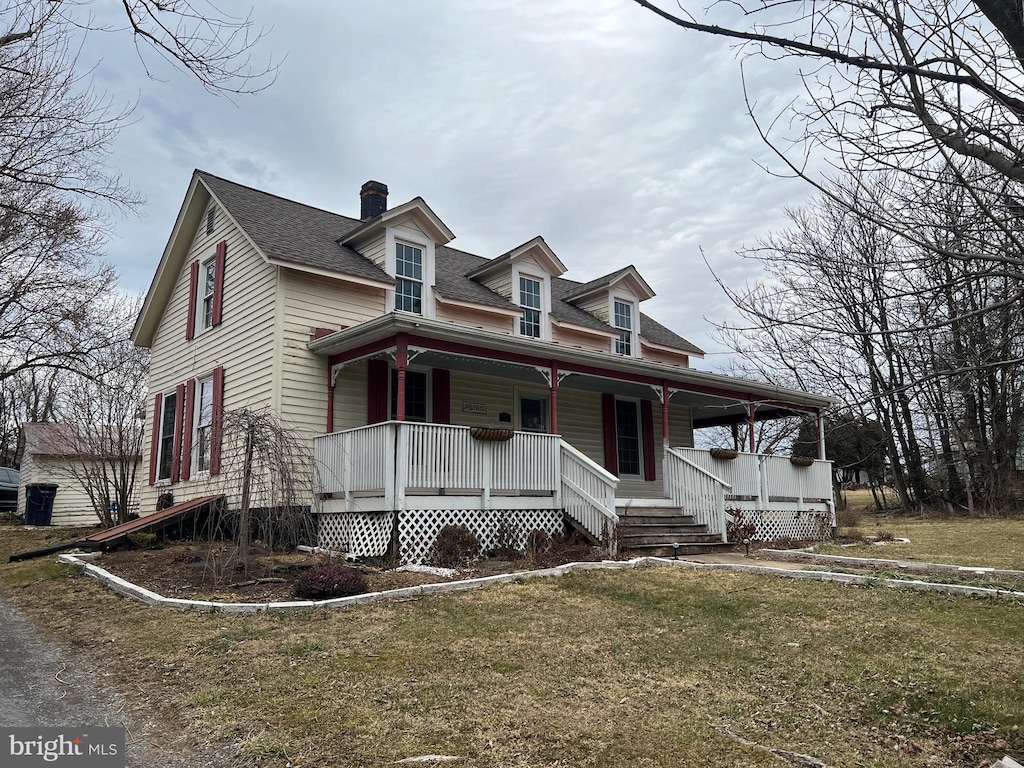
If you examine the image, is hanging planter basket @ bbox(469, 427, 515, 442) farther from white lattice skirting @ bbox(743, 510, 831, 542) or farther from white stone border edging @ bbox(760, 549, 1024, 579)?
white lattice skirting @ bbox(743, 510, 831, 542)

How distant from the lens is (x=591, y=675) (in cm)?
573

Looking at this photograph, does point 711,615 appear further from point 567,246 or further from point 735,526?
point 567,246

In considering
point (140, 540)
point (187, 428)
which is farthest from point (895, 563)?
point (187, 428)

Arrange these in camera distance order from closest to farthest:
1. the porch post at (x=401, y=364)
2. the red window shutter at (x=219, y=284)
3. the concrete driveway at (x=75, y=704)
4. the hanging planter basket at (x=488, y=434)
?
the concrete driveway at (x=75, y=704)
the porch post at (x=401, y=364)
the hanging planter basket at (x=488, y=434)
the red window shutter at (x=219, y=284)

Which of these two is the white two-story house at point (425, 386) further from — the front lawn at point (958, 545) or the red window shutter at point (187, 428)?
the front lawn at point (958, 545)

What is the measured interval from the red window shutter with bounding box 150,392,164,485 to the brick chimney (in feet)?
21.2

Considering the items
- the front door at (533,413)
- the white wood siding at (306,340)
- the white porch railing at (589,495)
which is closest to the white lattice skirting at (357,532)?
the white wood siding at (306,340)

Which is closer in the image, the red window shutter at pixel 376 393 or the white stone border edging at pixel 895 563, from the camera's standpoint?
the white stone border edging at pixel 895 563

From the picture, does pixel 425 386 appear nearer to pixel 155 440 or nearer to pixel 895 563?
pixel 155 440

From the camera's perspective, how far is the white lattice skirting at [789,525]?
1571 cm

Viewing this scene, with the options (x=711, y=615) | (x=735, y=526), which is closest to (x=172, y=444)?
(x=735, y=526)

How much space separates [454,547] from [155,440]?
9703mm

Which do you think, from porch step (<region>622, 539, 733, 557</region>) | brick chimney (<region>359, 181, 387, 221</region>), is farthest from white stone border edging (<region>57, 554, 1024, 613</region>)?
brick chimney (<region>359, 181, 387, 221</region>)

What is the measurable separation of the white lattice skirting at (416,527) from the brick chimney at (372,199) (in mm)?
8350
